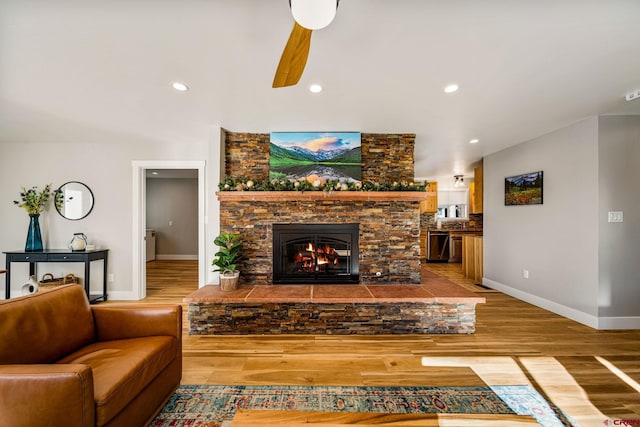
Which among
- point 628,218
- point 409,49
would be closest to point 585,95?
point 628,218

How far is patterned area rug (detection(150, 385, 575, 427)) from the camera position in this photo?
162 centimetres

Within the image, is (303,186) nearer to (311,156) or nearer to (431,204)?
(311,156)

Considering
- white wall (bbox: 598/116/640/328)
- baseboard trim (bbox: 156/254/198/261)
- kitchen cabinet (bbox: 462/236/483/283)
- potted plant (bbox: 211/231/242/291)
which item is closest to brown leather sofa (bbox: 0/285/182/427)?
potted plant (bbox: 211/231/242/291)

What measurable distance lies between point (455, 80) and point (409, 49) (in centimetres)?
62

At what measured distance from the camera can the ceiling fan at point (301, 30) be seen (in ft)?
3.29

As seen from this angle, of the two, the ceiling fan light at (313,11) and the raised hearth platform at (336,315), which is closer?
the ceiling fan light at (313,11)

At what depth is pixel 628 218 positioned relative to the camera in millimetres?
2863

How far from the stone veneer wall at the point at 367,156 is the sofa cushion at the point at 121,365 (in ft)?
7.04

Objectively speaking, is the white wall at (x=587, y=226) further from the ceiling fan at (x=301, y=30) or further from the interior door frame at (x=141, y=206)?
the interior door frame at (x=141, y=206)

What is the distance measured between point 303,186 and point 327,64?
141 centimetres

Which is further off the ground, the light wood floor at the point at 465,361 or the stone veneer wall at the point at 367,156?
the stone veneer wall at the point at 367,156

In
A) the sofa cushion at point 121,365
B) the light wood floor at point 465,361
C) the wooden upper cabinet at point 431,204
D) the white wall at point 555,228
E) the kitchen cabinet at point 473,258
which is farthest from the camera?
the wooden upper cabinet at point 431,204

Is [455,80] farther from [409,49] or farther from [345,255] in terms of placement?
[345,255]

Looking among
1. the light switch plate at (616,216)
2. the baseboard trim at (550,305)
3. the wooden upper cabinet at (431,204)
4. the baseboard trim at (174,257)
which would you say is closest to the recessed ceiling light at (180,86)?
the light switch plate at (616,216)
